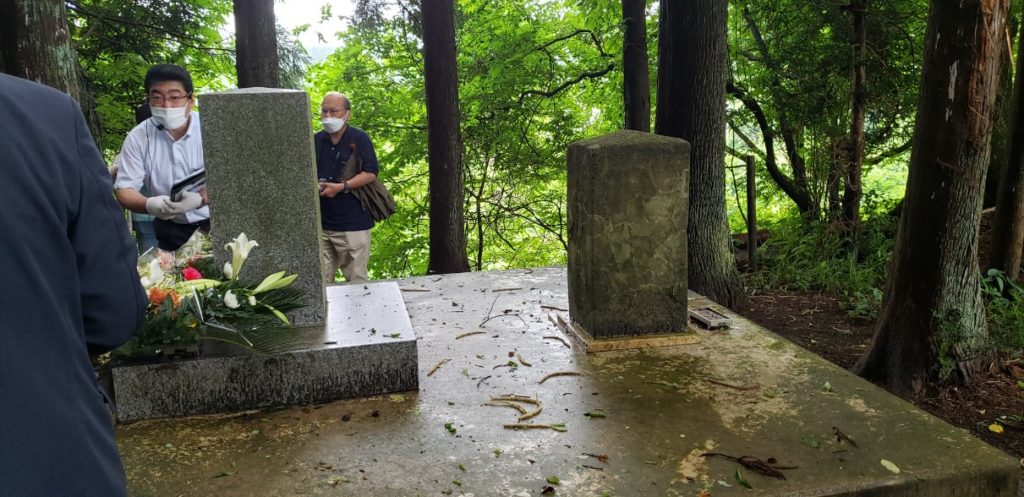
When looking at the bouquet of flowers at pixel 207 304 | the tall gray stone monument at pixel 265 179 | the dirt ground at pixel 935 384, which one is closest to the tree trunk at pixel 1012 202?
the dirt ground at pixel 935 384

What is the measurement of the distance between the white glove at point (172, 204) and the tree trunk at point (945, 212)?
5.03 metres

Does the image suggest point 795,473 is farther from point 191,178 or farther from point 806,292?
point 806,292

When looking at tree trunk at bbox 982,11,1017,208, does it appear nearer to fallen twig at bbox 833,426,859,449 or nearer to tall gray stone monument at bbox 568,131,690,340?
tall gray stone monument at bbox 568,131,690,340

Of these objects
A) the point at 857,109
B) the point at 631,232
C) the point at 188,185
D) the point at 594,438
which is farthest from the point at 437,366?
the point at 857,109

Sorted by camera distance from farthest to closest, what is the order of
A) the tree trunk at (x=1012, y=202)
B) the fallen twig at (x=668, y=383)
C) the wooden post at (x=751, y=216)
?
the wooden post at (x=751, y=216) → the tree trunk at (x=1012, y=202) → the fallen twig at (x=668, y=383)

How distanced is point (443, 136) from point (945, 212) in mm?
6064

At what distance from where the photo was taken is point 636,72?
10.6m

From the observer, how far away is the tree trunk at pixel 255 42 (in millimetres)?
8328

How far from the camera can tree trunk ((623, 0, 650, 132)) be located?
34.6 ft

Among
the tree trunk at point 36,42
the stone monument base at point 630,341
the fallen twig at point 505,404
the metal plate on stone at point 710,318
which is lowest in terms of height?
the fallen twig at point 505,404

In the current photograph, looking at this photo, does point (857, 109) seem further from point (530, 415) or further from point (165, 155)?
point (165, 155)

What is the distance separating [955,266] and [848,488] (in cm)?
306

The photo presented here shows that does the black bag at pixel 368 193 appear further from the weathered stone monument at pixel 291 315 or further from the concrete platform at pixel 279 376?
the concrete platform at pixel 279 376

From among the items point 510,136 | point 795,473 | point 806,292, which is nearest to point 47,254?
point 795,473
